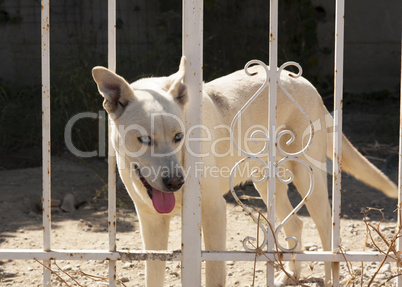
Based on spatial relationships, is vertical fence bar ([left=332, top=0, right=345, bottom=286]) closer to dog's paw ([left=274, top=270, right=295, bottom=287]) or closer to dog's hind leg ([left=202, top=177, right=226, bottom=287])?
dog's hind leg ([left=202, top=177, right=226, bottom=287])

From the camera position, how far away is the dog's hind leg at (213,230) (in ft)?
9.04

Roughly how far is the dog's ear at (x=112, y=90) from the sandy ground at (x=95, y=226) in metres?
1.15

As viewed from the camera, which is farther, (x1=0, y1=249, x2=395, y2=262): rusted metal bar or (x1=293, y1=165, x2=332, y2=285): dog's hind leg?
(x1=293, y1=165, x2=332, y2=285): dog's hind leg

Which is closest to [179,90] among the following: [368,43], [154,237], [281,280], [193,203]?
[193,203]

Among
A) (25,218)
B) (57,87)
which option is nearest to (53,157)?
(57,87)

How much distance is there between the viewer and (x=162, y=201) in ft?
8.55

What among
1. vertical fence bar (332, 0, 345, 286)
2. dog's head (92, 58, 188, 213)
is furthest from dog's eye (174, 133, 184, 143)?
vertical fence bar (332, 0, 345, 286)

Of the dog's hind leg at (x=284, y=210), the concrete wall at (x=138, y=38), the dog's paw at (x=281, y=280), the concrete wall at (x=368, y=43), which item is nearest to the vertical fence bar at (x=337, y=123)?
the dog's paw at (x=281, y=280)

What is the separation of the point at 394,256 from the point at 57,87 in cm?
470

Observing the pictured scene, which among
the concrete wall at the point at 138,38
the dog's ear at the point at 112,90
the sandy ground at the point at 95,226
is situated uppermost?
the concrete wall at the point at 138,38

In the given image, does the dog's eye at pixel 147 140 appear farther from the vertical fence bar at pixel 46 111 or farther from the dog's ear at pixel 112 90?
the vertical fence bar at pixel 46 111

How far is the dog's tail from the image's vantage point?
3379mm

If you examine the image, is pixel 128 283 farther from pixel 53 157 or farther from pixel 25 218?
pixel 53 157

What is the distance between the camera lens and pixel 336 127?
2342 millimetres
